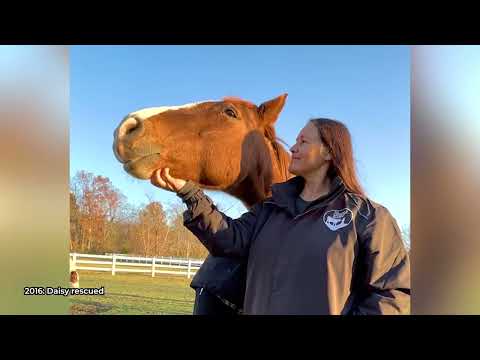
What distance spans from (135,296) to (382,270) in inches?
66.7

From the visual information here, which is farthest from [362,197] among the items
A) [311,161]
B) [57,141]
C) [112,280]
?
[57,141]

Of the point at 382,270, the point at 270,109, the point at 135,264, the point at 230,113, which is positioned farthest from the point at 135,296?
the point at 382,270

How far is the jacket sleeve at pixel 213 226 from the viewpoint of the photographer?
179 centimetres

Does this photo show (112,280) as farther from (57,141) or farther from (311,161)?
(311,161)

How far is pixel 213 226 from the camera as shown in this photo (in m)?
1.81

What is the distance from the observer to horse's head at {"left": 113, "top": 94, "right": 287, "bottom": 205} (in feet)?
6.43

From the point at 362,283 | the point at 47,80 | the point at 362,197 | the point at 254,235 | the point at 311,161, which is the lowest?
the point at 362,283

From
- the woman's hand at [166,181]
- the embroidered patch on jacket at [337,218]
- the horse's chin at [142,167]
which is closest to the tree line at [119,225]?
the horse's chin at [142,167]

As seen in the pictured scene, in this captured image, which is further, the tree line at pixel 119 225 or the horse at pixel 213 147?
the tree line at pixel 119 225

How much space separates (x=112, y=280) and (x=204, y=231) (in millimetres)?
1169

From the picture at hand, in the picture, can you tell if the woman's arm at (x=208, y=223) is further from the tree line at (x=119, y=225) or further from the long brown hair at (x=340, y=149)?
the tree line at (x=119, y=225)

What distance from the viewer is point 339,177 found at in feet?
6.21

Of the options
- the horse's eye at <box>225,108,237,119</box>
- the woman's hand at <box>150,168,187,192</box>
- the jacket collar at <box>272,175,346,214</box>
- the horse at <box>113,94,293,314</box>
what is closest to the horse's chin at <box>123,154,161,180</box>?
the horse at <box>113,94,293,314</box>

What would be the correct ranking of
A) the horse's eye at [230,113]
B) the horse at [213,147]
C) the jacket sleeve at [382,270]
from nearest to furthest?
the jacket sleeve at [382,270]
the horse at [213,147]
the horse's eye at [230,113]
